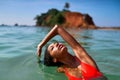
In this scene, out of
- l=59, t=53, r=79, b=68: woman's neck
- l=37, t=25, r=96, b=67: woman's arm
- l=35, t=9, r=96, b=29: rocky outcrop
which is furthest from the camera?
l=35, t=9, r=96, b=29: rocky outcrop

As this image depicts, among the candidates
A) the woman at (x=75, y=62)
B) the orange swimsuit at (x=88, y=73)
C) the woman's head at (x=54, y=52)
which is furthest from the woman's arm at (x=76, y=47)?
the woman's head at (x=54, y=52)

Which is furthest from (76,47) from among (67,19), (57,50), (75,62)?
(67,19)

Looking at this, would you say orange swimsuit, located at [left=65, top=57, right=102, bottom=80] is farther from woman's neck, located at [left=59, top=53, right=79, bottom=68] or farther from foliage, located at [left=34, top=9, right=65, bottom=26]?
foliage, located at [left=34, top=9, right=65, bottom=26]

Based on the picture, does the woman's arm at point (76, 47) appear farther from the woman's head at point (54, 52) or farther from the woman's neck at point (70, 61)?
the woman's head at point (54, 52)

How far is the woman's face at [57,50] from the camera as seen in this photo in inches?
196

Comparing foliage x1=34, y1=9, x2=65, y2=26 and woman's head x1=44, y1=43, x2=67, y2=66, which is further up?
foliage x1=34, y1=9, x2=65, y2=26

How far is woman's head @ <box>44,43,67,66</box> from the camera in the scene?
498 cm

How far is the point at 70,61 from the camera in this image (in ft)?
17.3

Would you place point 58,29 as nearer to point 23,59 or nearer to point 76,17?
point 23,59

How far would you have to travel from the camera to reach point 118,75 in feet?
22.3

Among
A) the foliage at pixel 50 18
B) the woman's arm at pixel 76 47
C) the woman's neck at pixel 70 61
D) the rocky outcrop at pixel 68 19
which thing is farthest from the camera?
the foliage at pixel 50 18

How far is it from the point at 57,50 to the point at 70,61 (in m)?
0.44

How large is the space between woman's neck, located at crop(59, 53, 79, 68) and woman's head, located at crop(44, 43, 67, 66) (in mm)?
149

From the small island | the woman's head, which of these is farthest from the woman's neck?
the small island
